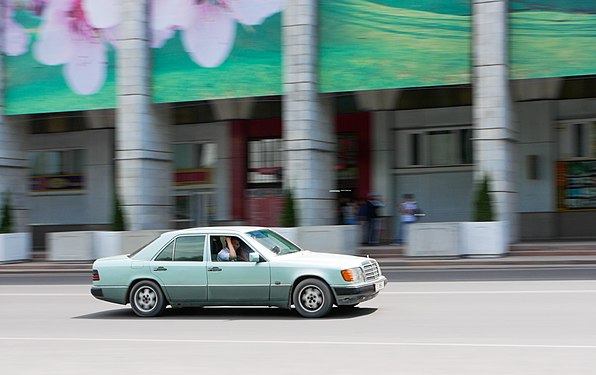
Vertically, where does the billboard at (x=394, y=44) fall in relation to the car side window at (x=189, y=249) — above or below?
above

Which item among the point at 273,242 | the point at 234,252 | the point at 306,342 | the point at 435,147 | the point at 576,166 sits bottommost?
the point at 306,342

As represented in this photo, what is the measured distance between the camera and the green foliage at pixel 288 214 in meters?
26.5

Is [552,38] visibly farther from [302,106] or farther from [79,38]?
[79,38]

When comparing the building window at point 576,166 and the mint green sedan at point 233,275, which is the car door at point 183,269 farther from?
the building window at point 576,166

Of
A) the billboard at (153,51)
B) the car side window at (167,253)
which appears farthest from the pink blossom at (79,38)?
the car side window at (167,253)

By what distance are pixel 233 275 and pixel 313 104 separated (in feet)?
50.1

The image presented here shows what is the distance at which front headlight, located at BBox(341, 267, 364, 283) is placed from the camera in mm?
12070

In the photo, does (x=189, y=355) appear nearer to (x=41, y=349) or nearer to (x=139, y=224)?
(x=41, y=349)

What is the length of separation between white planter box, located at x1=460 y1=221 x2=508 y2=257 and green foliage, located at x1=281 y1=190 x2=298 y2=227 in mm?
5212

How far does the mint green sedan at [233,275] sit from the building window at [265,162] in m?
20.5

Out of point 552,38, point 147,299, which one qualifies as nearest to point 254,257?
point 147,299

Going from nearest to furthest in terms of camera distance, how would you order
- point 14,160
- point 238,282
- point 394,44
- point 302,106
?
point 238,282 → point 394,44 → point 302,106 → point 14,160

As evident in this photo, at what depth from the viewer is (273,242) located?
1330 cm

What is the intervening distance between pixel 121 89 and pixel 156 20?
2.67 metres
